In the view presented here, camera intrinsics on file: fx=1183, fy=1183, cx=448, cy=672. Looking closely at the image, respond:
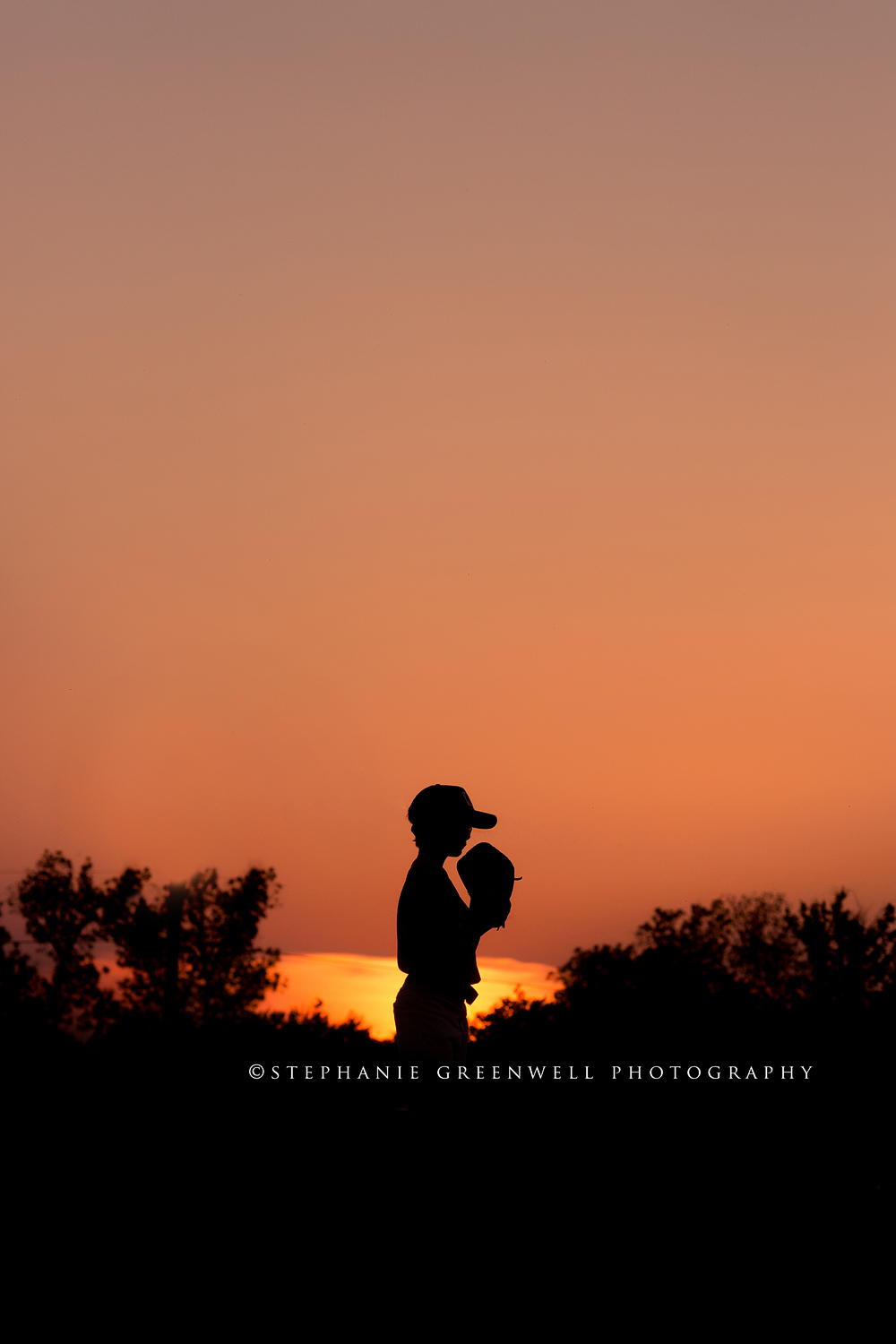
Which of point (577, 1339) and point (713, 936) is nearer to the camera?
point (577, 1339)

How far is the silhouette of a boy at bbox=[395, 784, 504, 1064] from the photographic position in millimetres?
6297

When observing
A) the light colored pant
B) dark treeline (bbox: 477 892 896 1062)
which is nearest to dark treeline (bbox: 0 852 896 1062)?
Answer: dark treeline (bbox: 477 892 896 1062)

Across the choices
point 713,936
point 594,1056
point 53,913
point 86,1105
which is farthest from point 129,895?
point 86,1105

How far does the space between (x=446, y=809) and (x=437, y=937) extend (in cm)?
70

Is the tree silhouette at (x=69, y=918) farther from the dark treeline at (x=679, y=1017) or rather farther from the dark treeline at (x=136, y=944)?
the dark treeline at (x=679, y=1017)

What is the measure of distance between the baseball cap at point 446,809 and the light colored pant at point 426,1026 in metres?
0.89

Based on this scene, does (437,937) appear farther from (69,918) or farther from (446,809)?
(69,918)

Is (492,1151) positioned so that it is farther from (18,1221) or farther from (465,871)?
(18,1221)

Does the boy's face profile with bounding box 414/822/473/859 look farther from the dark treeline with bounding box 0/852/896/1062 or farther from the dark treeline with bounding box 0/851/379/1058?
the dark treeline with bounding box 0/851/379/1058

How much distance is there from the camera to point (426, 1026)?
6262 mm

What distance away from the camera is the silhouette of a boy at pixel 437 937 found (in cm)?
630

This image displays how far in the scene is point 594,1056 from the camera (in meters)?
12.6

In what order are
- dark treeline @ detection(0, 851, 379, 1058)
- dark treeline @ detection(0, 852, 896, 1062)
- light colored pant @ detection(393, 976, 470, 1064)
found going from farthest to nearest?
dark treeline @ detection(0, 851, 379, 1058)
dark treeline @ detection(0, 852, 896, 1062)
light colored pant @ detection(393, 976, 470, 1064)

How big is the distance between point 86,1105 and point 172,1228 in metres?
2.33
